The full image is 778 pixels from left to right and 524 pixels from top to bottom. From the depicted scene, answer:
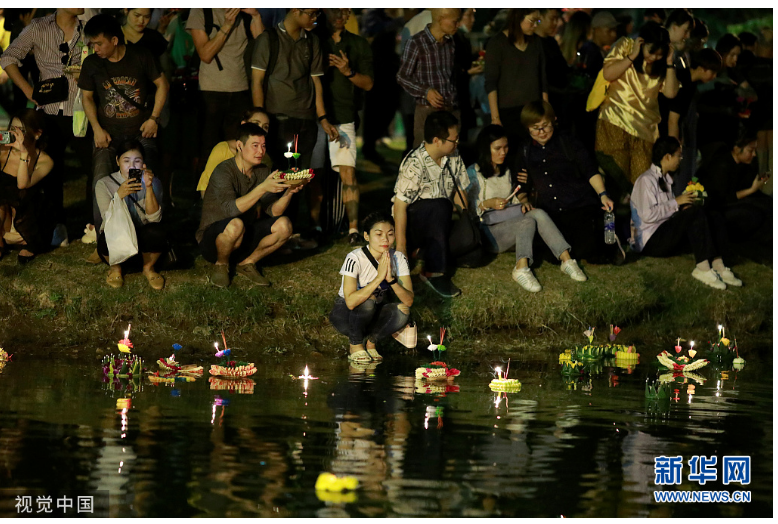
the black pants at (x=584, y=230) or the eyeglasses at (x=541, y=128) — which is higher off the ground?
the eyeglasses at (x=541, y=128)

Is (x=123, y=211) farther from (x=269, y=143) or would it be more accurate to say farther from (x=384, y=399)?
(x=384, y=399)

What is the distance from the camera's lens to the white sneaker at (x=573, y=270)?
437 inches

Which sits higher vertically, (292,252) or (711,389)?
(292,252)

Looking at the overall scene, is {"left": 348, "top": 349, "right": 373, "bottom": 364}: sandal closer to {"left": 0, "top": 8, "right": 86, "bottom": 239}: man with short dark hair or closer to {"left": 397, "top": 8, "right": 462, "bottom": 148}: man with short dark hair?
{"left": 397, "top": 8, "right": 462, "bottom": 148}: man with short dark hair

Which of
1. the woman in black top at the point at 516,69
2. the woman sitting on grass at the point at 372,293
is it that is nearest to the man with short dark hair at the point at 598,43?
the woman in black top at the point at 516,69

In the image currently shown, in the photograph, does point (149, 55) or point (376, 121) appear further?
point (376, 121)

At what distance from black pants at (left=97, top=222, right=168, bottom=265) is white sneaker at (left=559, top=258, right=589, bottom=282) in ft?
12.3

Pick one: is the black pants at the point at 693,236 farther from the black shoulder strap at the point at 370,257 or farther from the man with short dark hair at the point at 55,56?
the man with short dark hair at the point at 55,56

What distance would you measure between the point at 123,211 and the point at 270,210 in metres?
1.36

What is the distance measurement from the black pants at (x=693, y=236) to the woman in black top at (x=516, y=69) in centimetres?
172

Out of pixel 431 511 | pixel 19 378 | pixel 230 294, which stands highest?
pixel 230 294

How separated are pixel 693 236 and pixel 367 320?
3.83 m

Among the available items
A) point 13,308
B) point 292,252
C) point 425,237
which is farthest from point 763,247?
point 13,308

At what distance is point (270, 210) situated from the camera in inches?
424
